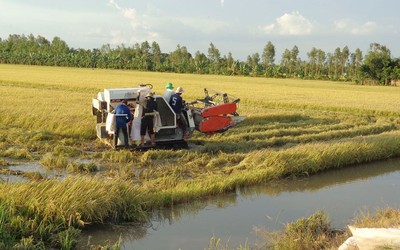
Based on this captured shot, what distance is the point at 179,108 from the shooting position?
11664mm

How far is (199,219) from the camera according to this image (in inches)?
277

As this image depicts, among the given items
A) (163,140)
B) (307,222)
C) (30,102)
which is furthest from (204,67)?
(307,222)

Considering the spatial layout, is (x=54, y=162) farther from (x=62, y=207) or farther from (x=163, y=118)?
(x=62, y=207)

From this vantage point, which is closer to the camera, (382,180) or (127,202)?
(127,202)

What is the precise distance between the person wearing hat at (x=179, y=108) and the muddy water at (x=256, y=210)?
3449 millimetres

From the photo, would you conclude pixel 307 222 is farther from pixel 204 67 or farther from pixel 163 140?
pixel 204 67

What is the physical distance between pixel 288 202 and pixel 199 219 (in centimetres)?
203

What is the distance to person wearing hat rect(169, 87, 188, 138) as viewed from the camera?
11555 millimetres

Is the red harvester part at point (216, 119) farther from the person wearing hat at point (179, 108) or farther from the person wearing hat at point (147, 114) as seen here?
the person wearing hat at point (147, 114)

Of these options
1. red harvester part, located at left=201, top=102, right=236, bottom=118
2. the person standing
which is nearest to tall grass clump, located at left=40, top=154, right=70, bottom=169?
the person standing

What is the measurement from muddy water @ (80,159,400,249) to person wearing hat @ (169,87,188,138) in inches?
136

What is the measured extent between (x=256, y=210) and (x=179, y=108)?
467 cm

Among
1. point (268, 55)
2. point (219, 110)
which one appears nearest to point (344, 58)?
point (268, 55)

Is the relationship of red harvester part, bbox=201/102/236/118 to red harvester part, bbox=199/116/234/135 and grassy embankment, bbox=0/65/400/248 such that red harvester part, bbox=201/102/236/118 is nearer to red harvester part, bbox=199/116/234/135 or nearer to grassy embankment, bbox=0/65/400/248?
red harvester part, bbox=199/116/234/135
